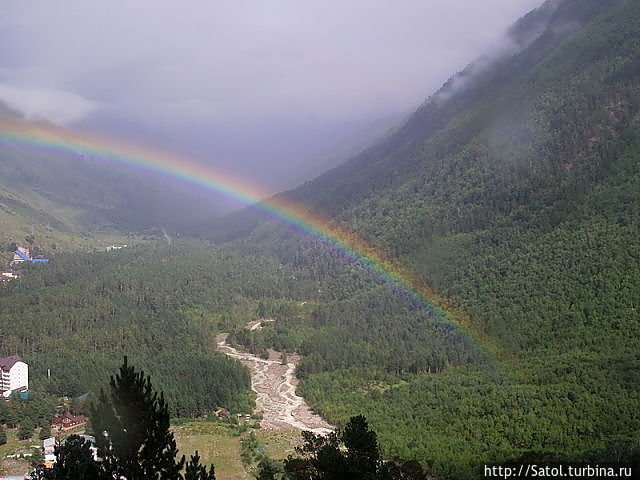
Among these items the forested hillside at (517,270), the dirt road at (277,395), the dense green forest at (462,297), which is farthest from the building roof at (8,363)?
the forested hillside at (517,270)

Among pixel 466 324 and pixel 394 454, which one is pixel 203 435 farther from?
pixel 466 324

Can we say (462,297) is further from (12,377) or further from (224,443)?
(12,377)

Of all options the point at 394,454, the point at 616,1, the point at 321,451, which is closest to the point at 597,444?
the point at 394,454

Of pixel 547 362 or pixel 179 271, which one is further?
pixel 179 271

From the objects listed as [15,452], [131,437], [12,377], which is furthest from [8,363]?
[131,437]

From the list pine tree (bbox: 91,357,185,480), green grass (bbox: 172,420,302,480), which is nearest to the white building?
green grass (bbox: 172,420,302,480)

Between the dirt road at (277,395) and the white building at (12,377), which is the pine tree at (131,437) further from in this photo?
the white building at (12,377)
